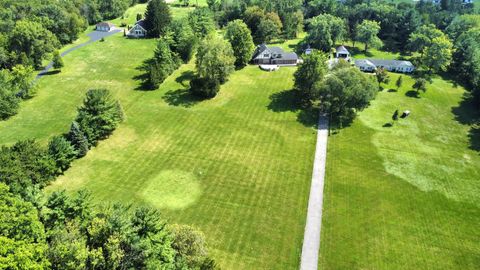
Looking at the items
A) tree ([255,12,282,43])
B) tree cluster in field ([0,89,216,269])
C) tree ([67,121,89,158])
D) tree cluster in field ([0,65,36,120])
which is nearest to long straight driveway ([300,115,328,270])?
tree cluster in field ([0,89,216,269])

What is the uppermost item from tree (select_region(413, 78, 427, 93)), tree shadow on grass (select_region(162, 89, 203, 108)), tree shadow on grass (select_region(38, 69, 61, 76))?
tree (select_region(413, 78, 427, 93))

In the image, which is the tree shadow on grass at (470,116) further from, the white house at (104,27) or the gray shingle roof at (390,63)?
the white house at (104,27)

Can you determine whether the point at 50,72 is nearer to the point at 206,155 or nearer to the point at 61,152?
the point at 61,152

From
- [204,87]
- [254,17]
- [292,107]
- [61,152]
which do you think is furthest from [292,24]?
[61,152]

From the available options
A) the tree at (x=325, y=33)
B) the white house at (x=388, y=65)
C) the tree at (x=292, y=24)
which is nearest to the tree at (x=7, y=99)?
the tree at (x=325, y=33)

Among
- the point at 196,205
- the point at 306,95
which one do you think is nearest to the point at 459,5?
the point at 306,95

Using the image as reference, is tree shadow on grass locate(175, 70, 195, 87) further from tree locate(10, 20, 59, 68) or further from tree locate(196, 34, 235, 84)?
tree locate(10, 20, 59, 68)

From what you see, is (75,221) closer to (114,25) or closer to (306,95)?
(306,95)
